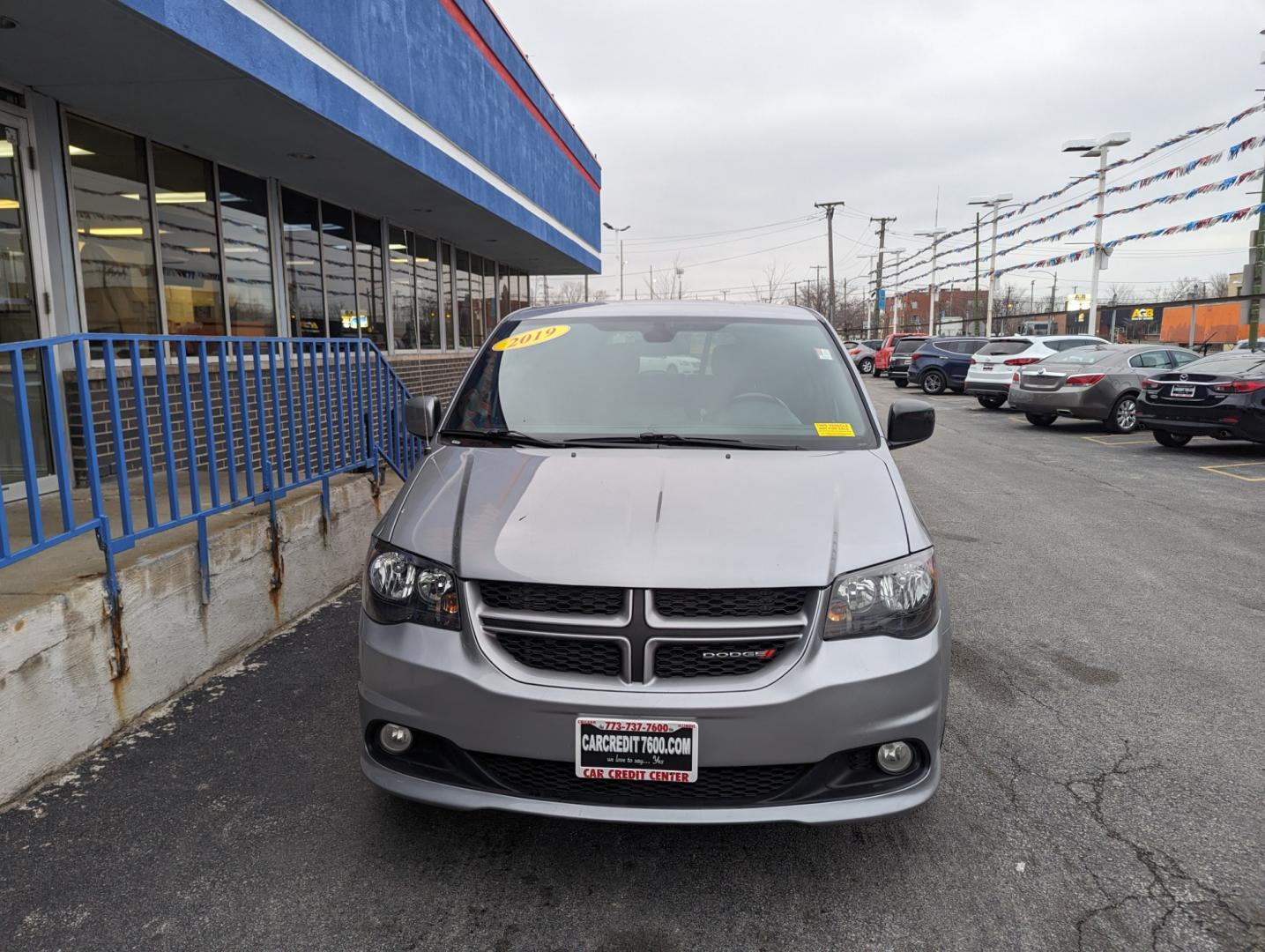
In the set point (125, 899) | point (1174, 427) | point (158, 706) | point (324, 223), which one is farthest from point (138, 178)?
point (1174, 427)

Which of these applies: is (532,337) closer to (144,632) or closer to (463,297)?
(144,632)

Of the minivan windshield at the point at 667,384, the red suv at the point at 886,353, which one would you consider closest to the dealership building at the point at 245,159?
the minivan windshield at the point at 667,384

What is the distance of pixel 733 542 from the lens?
2508 mm

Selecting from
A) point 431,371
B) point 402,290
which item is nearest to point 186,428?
point 402,290

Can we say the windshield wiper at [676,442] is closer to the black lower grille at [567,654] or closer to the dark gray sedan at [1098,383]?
the black lower grille at [567,654]

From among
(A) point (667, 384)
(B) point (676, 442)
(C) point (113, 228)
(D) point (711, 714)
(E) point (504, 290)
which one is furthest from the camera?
(E) point (504, 290)

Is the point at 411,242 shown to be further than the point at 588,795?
Yes

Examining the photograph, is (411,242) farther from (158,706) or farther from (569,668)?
(569,668)

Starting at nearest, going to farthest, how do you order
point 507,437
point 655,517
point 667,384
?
point 655,517 < point 507,437 < point 667,384

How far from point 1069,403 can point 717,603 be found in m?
14.7

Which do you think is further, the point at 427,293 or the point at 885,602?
the point at 427,293

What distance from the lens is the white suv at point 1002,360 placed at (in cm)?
1941

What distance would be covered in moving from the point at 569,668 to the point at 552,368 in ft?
5.53

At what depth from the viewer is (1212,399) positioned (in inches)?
465
